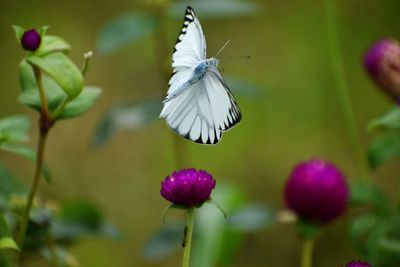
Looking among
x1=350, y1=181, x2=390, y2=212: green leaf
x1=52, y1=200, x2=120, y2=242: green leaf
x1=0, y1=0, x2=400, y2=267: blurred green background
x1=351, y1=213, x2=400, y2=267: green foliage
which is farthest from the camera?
x1=0, y1=0, x2=400, y2=267: blurred green background

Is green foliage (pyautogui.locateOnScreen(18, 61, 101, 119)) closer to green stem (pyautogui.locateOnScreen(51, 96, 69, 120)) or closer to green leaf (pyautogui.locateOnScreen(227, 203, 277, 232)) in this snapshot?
green stem (pyautogui.locateOnScreen(51, 96, 69, 120))

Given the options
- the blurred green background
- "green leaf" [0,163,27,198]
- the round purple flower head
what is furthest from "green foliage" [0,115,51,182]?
the blurred green background

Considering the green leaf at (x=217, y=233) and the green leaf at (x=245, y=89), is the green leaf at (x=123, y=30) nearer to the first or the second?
the green leaf at (x=245, y=89)

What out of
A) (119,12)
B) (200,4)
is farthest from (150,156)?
(200,4)

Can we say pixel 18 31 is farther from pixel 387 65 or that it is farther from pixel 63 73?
pixel 387 65

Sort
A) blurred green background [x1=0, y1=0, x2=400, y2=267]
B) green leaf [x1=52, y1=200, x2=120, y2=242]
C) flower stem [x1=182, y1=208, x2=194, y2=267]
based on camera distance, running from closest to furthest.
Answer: flower stem [x1=182, y1=208, x2=194, y2=267]
green leaf [x1=52, y1=200, x2=120, y2=242]
blurred green background [x1=0, y1=0, x2=400, y2=267]

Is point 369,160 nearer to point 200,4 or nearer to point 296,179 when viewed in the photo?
point 296,179

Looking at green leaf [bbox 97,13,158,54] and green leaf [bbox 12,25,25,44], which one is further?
green leaf [bbox 97,13,158,54]
